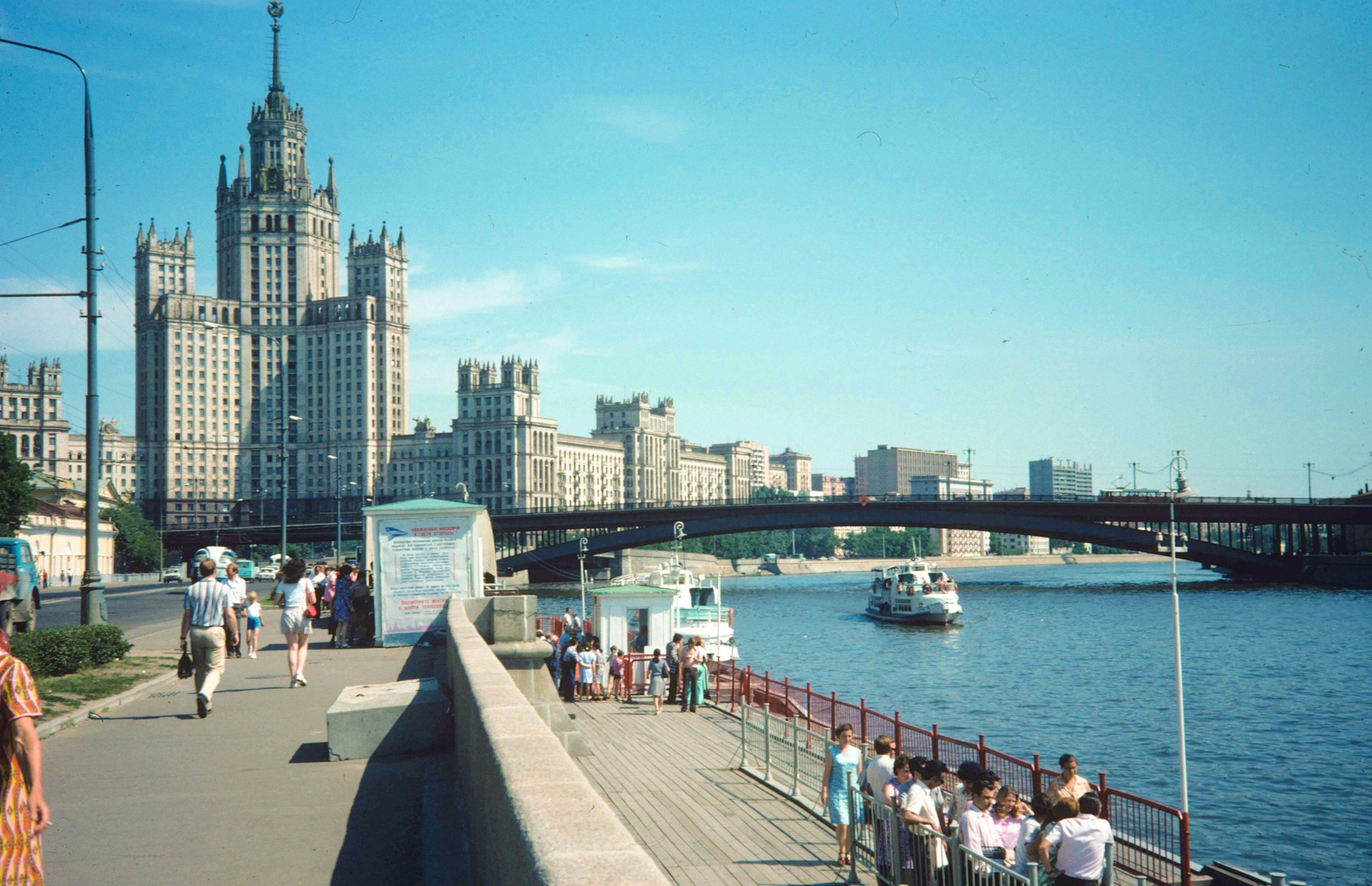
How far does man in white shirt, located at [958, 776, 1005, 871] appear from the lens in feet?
40.0

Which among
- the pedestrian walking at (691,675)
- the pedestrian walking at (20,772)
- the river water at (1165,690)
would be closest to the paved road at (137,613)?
the pedestrian walking at (691,675)

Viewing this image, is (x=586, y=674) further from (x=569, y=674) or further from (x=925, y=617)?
(x=925, y=617)

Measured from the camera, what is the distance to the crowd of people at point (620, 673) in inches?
1217

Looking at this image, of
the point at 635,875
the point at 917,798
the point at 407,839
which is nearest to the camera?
the point at 635,875

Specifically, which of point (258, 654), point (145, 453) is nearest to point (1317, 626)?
point (258, 654)

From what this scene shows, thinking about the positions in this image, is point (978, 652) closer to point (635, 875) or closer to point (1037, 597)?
point (1037, 597)

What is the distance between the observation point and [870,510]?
101 m

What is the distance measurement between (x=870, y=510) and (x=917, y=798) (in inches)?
3505

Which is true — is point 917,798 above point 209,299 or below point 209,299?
below

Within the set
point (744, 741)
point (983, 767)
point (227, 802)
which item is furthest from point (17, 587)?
point (983, 767)

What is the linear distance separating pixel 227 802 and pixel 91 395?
46.7 ft

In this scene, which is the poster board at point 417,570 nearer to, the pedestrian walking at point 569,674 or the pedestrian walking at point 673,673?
the pedestrian walking at point 569,674

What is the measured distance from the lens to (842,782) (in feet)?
50.9

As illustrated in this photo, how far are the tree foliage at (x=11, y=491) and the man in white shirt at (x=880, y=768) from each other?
5839 cm
